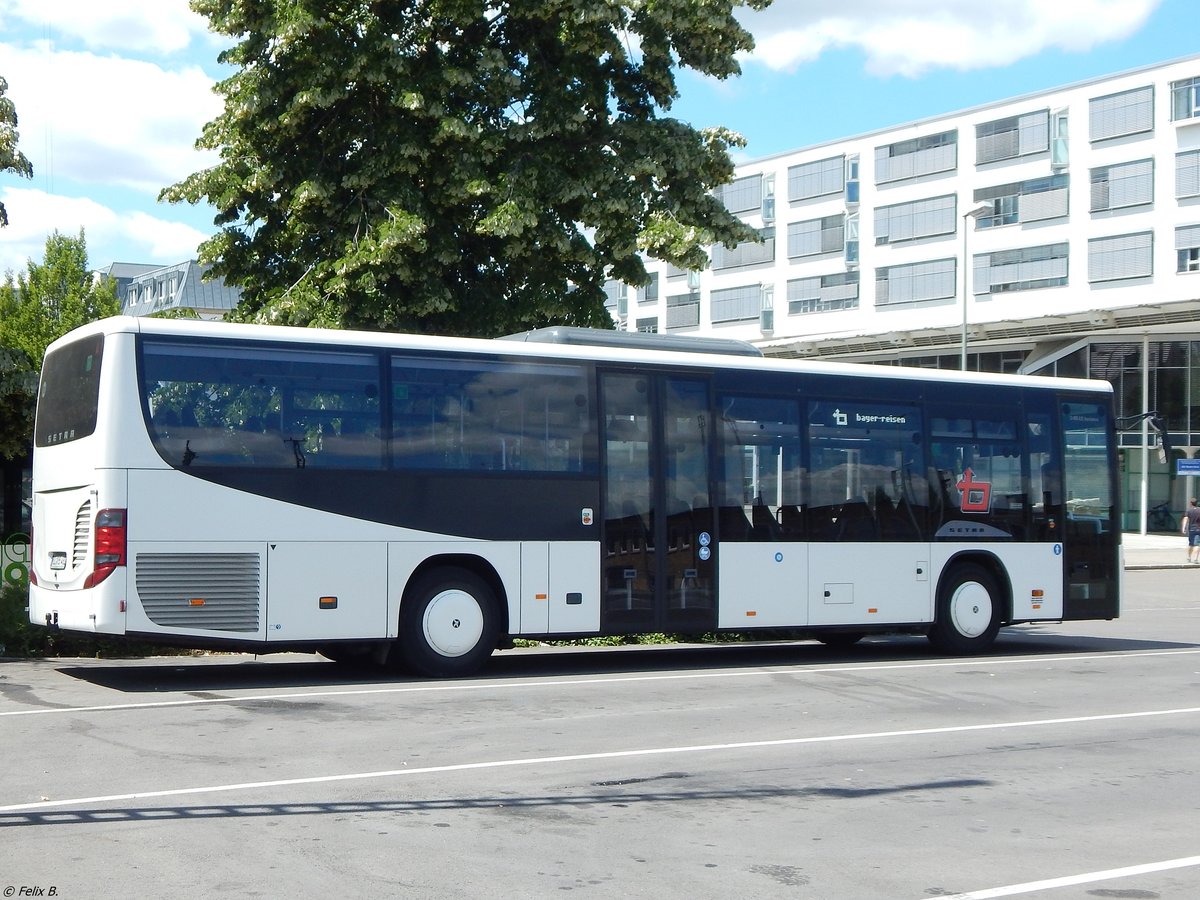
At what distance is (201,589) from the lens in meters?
13.4

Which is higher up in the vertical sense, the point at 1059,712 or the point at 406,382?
the point at 406,382

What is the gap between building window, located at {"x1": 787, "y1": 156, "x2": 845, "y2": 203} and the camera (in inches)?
2628

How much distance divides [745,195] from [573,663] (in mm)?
57375

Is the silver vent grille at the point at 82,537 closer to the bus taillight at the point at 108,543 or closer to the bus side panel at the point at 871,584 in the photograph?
the bus taillight at the point at 108,543

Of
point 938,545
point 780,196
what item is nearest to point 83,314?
point 780,196

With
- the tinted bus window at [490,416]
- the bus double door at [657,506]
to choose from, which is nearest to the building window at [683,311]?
the bus double door at [657,506]

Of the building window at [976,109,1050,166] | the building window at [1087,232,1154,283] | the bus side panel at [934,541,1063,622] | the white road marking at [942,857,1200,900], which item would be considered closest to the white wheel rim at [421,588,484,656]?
the bus side panel at [934,541,1063,622]

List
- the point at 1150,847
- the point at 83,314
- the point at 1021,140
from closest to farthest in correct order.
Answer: the point at 1150,847 → the point at 1021,140 → the point at 83,314

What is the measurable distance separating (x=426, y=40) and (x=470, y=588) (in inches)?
367

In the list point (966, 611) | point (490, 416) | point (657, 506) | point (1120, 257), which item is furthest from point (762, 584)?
point (1120, 257)

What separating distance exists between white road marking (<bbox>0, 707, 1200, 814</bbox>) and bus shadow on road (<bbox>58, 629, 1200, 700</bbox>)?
13.8ft

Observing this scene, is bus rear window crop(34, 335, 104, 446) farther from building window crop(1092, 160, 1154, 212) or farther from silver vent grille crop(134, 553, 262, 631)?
building window crop(1092, 160, 1154, 212)

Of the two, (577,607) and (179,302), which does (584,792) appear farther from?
(179,302)

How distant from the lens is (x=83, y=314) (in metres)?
64.1
